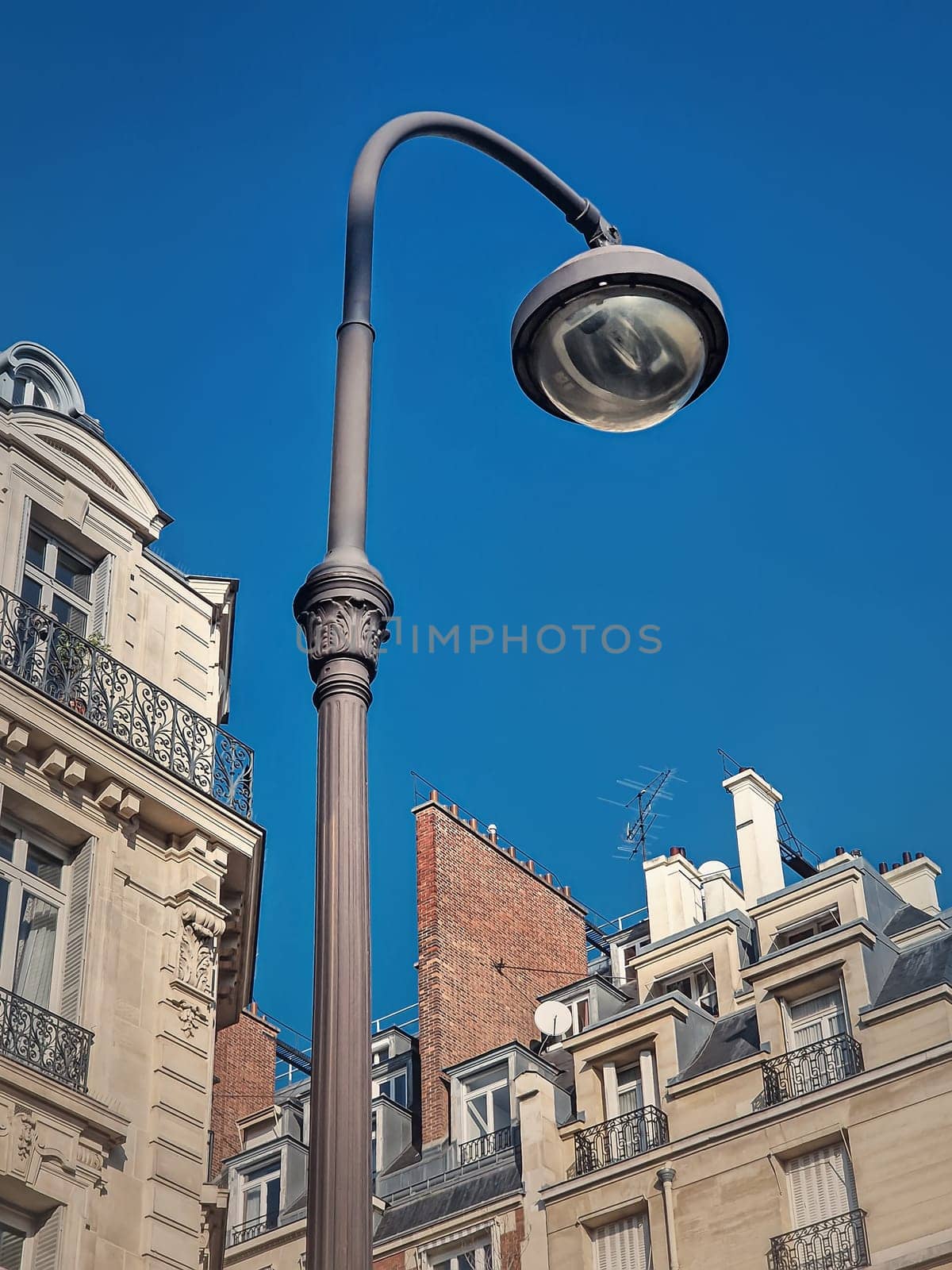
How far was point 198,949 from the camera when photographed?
1844 centimetres

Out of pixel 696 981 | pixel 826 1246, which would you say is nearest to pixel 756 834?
pixel 696 981

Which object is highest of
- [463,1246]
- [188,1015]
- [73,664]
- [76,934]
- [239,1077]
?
[239,1077]

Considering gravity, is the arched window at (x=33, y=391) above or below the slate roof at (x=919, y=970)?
above

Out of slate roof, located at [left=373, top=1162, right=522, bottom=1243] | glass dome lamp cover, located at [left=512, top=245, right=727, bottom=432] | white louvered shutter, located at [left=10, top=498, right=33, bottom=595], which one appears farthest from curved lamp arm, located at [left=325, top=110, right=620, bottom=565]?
slate roof, located at [left=373, top=1162, right=522, bottom=1243]

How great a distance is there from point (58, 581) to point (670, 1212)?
12216 mm

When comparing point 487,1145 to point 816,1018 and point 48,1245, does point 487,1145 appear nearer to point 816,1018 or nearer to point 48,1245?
point 816,1018

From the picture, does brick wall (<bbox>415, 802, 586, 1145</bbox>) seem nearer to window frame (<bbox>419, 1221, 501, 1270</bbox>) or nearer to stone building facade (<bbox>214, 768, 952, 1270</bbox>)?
stone building facade (<bbox>214, 768, 952, 1270</bbox>)

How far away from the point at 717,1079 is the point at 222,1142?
11.0 meters

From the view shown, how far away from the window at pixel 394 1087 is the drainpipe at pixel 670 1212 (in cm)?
739

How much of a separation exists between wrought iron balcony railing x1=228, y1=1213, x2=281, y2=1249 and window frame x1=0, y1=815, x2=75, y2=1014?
14.0 metres

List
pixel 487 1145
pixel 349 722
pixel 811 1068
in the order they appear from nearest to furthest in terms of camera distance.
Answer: pixel 349 722 < pixel 811 1068 < pixel 487 1145

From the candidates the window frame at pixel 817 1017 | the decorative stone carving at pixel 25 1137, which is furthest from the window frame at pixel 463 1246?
the decorative stone carving at pixel 25 1137

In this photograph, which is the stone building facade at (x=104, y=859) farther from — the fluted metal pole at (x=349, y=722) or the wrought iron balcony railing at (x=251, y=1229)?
the wrought iron balcony railing at (x=251, y=1229)

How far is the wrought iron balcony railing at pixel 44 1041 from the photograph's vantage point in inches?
631
